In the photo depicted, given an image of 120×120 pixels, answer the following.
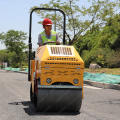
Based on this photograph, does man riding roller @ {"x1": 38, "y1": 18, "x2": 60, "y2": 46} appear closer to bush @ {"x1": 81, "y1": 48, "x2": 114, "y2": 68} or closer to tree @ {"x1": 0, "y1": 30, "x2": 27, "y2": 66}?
bush @ {"x1": 81, "y1": 48, "x2": 114, "y2": 68}

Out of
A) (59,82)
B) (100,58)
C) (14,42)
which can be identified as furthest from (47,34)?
(14,42)

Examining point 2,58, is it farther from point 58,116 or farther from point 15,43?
point 58,116

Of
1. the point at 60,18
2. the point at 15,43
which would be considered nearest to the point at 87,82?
the point at 60,18

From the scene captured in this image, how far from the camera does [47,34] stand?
25.9 feet

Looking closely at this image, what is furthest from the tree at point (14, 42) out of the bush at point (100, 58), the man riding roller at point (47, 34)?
the man riding roller at point (47, 34)

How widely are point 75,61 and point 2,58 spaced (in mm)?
135160

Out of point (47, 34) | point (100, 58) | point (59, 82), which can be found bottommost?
point (59, 82)

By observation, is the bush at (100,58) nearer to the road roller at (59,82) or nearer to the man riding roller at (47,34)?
the man riding roller at (47,34)

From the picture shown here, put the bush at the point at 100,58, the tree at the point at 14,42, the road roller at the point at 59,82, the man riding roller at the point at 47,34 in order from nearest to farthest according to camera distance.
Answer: the road roller at the point at 59,82 → the man riding roller at the point at 47,34 → the bush at the point at 100,58 → the tree at the point at 14,42

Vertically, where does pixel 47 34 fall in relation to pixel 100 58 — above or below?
above

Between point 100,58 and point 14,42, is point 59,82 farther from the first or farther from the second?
point 14,42

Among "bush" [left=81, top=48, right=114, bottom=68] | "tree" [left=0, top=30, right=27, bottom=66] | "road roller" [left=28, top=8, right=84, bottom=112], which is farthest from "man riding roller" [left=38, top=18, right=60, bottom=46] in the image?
"tree" [left=0, top=30, right=27, bottom=66]

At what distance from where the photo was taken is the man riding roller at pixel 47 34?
7.77 metres

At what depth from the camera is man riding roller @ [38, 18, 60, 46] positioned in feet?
25.5
